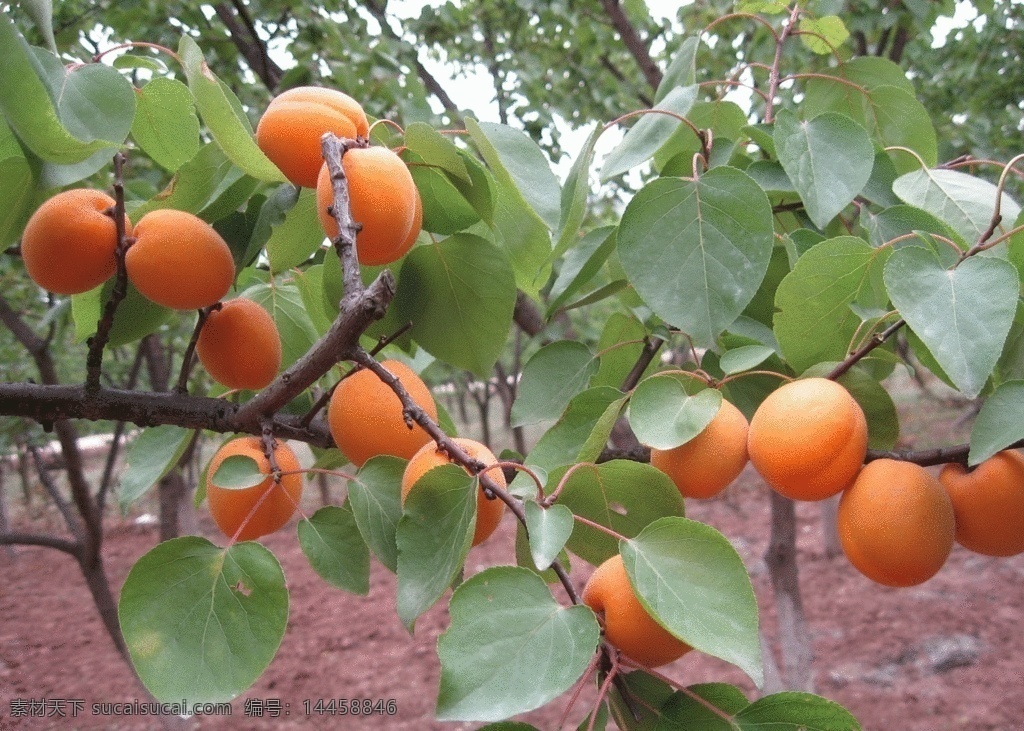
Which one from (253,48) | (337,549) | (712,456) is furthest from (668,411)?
(253,48)

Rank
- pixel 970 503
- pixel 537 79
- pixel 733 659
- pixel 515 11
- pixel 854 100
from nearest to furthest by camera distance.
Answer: pixel 733 659
pixel 970 503
pixel 854 100
pixel 537 79
pixel 515 11

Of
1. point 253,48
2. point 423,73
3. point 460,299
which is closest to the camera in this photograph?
point 460,299

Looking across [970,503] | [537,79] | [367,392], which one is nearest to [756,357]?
[970,503]

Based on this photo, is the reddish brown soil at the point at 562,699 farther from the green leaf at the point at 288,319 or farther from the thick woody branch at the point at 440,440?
the thick woody branch at the point at 440,440

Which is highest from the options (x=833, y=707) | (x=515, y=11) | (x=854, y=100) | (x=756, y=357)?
(x=515, y=11)

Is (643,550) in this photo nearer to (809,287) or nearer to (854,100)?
(809,287)

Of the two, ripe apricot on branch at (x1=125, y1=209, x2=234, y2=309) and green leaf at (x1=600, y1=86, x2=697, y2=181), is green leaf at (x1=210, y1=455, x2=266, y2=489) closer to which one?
ripe apricot on branch at (x1=125, y1=209, x2=234, y2=309)

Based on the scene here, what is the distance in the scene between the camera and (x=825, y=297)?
0.54 m

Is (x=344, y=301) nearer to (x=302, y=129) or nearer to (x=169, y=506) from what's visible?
(x=302, y=129)

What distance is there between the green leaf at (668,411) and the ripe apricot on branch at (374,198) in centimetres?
21

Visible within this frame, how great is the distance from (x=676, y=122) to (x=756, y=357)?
Result: 9.5 inches

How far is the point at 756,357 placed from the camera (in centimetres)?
52

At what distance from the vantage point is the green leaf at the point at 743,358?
0.52 m

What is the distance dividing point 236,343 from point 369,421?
13 centimetres
